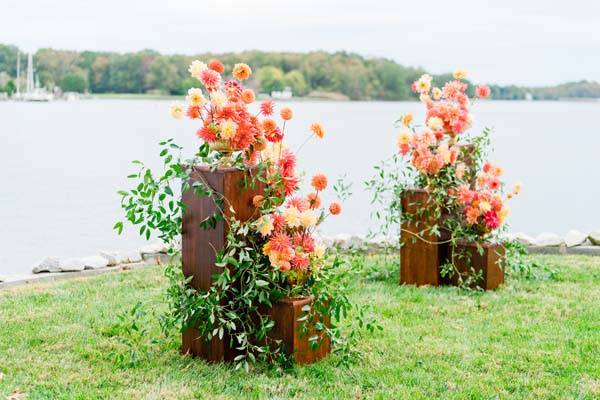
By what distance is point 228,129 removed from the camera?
11.6ft

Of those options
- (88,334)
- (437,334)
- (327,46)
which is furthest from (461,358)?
(327,46)

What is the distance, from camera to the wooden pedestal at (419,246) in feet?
17.6

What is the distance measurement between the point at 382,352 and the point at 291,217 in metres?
0.89

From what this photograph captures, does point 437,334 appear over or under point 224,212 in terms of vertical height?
under

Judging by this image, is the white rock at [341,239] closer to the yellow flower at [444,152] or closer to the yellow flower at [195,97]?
the yellow flower at [444,152]

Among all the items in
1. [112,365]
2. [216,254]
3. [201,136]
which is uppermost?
[201,136]

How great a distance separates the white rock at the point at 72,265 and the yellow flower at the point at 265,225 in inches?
122

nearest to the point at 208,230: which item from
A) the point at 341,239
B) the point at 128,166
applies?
the point at 341,239

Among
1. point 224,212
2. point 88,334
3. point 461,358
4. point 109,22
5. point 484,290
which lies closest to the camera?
point 224,212

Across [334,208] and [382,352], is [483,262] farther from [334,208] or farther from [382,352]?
[334,208]

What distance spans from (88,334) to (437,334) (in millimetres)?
1916

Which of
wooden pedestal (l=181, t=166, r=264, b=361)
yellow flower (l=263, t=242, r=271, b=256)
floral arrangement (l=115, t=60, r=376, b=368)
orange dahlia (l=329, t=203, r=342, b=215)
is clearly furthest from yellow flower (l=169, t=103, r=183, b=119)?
orange dahlia (l=329, t=203, r=342, b=215)

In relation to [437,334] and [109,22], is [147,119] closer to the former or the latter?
[109,22]

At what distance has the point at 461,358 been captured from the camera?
151 inches
